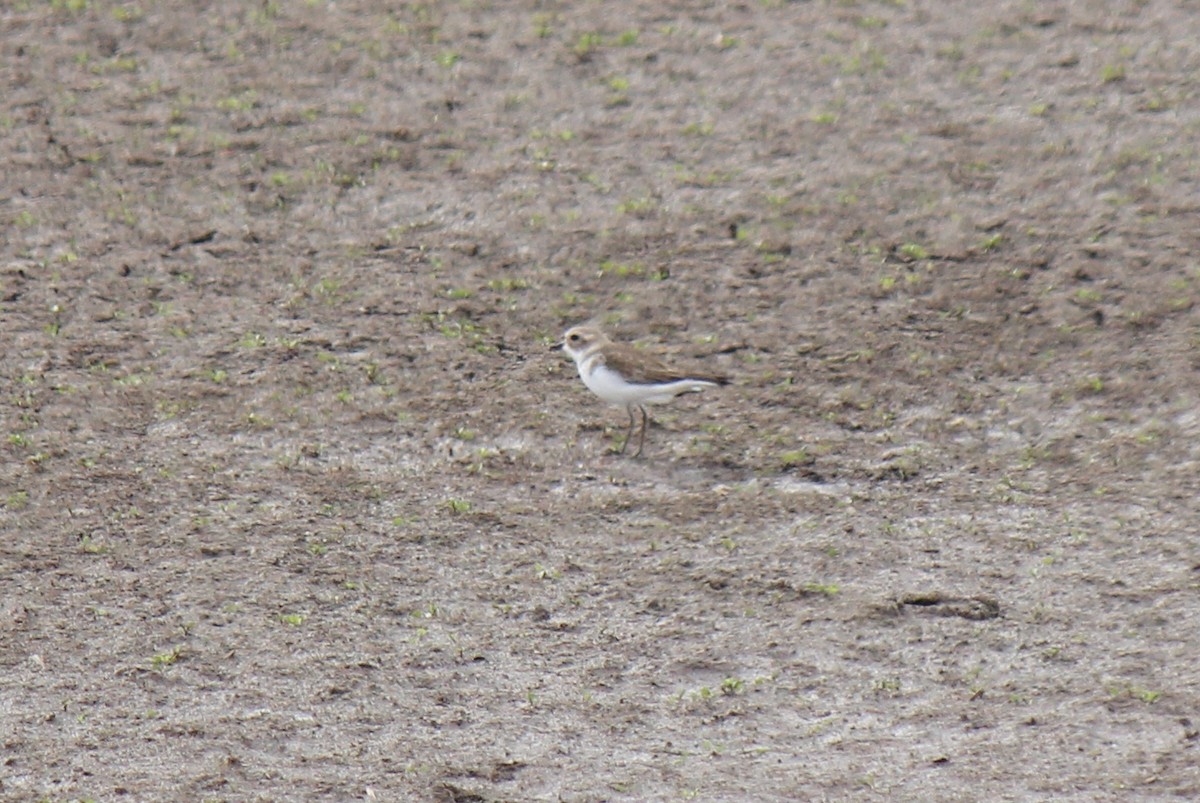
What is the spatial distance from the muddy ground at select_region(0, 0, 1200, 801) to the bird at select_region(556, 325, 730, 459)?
38 cm

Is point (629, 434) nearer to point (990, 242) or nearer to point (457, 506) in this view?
point (457, 506)

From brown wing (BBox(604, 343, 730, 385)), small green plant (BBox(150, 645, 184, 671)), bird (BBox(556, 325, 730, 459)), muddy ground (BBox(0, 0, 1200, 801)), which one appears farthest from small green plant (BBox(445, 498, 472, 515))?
small green plant (BBox(150, 645, 184, 671))

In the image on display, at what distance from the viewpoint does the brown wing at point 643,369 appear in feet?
31.1

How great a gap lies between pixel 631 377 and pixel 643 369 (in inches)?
3.1

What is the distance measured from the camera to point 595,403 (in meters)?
Result: 10.4

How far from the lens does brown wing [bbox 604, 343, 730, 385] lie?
949cm

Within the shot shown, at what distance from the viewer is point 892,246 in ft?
37.7

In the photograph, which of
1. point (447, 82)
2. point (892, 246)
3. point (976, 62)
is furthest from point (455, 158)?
point (976, 62)

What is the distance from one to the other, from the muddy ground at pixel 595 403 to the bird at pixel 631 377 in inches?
15.0

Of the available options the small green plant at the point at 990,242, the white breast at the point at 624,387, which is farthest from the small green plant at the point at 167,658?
the small green plant at the point at 990,242

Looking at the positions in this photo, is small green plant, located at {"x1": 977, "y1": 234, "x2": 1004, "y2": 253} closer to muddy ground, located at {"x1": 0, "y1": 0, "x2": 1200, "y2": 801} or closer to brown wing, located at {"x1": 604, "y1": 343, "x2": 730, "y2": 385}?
muddy ground, located at {"x1": 0, "y1": 0, "x2": 1200, "y2": 801}

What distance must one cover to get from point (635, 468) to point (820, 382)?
1390mm

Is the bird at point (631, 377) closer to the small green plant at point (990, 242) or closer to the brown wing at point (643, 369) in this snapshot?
the brown wing at point (643, 369)

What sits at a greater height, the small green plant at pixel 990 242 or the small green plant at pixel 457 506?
the small green plant at pixel 990 242
